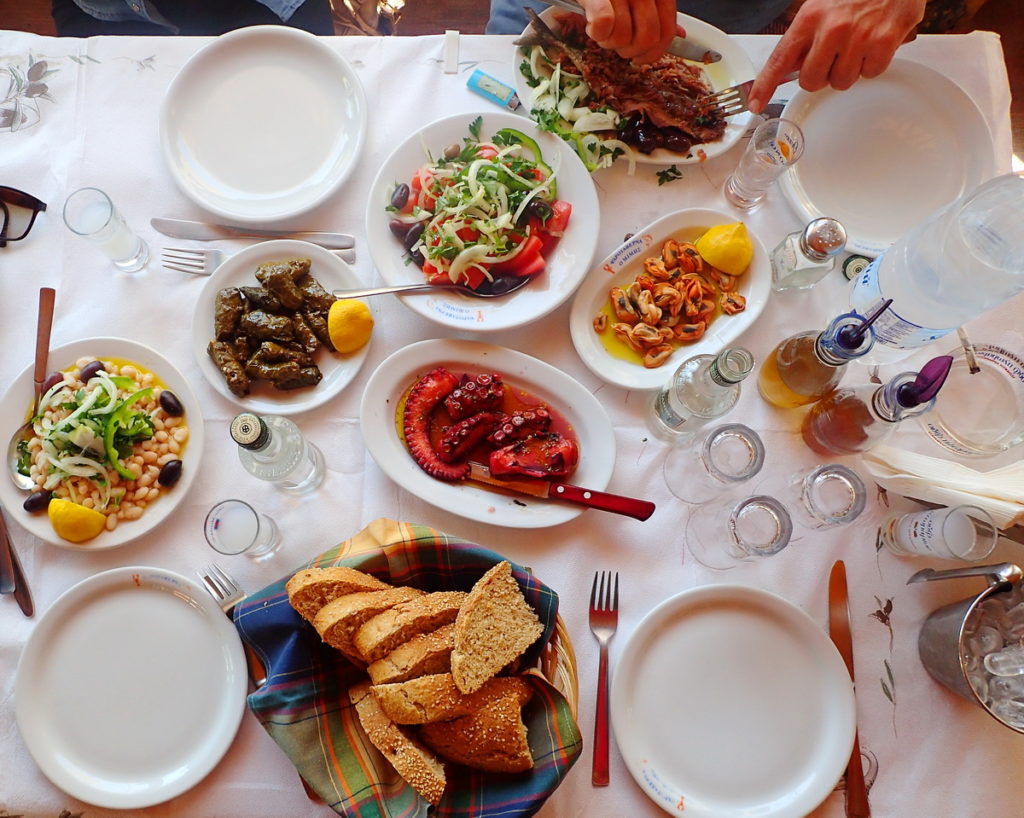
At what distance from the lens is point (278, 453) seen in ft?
4.59

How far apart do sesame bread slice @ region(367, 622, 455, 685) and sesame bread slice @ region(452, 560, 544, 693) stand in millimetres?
46

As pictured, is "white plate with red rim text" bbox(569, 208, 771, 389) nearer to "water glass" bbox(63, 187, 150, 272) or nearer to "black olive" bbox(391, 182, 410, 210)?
"black olive" bbox(391, 182, 410, 210)

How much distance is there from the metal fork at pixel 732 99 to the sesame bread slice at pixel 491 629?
1231mm

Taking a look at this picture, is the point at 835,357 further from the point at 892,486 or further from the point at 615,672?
the point at 615,672

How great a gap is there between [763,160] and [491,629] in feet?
4.13

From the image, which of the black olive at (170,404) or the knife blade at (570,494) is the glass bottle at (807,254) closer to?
the knife blade at (570,494)

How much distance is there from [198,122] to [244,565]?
1.15 metres

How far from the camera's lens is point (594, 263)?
1.63 metres

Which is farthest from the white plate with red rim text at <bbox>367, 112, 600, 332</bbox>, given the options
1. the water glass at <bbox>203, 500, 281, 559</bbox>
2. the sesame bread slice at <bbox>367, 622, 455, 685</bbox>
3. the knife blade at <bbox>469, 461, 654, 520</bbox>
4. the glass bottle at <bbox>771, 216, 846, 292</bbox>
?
the sesame bread slice at <bbox>367, 622, 455, 685</bbox>

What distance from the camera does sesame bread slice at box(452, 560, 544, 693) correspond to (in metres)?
1.14

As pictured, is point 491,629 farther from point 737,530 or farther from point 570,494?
point 737,530

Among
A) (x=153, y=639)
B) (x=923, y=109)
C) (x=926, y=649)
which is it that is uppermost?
(x=923, y=109)

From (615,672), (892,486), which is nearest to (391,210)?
(615,672)

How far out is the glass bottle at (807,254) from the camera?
1.48m
